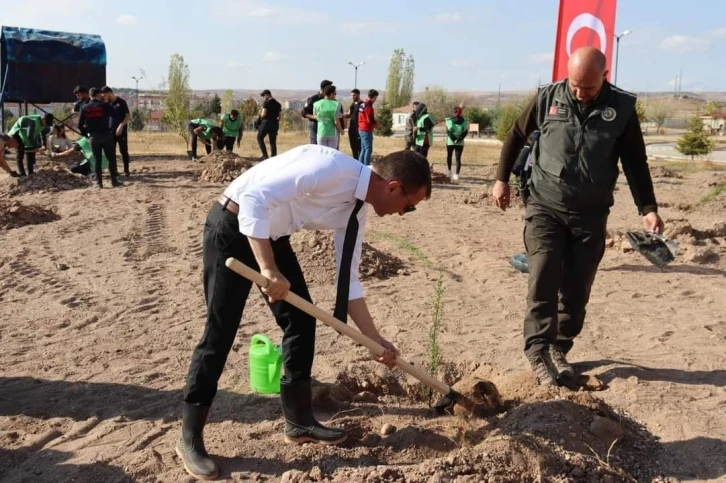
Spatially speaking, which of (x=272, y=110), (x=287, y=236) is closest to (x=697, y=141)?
(x=272, y=110)

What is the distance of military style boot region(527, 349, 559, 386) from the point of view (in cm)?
411

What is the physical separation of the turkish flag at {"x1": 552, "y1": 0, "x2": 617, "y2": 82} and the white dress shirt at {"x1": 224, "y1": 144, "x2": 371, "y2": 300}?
3.51 m

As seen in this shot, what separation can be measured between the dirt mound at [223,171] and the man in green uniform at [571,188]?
34.5ft

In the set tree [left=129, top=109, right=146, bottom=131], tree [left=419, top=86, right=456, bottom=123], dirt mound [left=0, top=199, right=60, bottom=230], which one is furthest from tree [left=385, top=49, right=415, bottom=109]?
dirt mound [left=0, top=199, right=60, bottom=230]

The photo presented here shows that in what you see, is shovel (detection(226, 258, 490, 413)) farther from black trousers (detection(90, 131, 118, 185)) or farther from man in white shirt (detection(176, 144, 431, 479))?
black trousers (detection(90, 131, 118, 185))

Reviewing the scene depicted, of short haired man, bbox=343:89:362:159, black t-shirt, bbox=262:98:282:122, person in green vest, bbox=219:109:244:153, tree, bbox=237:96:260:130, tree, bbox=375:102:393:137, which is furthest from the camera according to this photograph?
tree, bbox=375:102:393:137

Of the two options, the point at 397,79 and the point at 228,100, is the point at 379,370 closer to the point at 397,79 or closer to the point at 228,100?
the point at 228,100

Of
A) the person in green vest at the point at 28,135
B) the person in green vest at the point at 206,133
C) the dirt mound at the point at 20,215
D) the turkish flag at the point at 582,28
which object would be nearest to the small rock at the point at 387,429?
the turkish flag at the point at 582,28

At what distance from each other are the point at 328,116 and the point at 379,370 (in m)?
8.93

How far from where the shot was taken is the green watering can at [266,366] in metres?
4.07

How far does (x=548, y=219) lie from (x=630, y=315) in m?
2.13

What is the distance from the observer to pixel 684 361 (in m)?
4.71

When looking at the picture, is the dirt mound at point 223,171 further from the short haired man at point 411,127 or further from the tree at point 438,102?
the tree at point 438,102

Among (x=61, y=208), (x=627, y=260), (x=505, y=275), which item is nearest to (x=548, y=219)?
(x=505, y=275)
